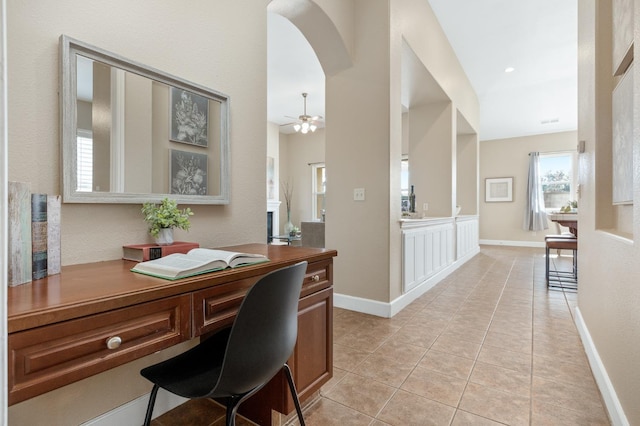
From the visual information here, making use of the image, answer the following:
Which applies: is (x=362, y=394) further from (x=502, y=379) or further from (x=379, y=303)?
(x=379, y=303)

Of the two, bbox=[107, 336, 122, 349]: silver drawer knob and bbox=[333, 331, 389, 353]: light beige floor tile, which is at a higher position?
bbox=[107, 336, 122, 349]: silver drawer knob

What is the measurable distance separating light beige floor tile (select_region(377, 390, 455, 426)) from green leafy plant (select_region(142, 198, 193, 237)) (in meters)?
1.34

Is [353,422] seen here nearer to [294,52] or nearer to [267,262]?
[267,262]

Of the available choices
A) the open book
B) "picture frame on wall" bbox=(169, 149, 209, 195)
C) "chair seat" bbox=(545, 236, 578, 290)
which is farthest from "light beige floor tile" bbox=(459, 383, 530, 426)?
"chair seat" bbox=(545, 236, 578, 290)

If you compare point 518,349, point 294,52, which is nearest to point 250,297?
point 518,349

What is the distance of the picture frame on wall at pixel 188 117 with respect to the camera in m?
1.54

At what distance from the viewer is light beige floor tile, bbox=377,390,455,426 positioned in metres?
1.54

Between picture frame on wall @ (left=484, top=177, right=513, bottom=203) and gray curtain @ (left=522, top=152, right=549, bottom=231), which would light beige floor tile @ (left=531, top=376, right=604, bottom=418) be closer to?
gray curtain @ (left=522, top=152, right=549, bottom=231)

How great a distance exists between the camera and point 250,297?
3.02 feet

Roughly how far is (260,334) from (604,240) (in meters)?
1.94

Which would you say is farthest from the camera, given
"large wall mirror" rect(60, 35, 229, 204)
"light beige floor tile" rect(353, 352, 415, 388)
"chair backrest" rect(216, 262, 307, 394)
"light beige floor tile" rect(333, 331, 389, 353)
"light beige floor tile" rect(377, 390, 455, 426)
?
"light beige floor tile" rect(333, 331, 389, 353)

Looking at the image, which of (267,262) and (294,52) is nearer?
(267,262)

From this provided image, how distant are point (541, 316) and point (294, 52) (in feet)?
14.3

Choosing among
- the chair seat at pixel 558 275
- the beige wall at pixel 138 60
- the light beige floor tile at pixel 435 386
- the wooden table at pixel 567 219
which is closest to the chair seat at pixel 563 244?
the chair seat at pixel 558 275
